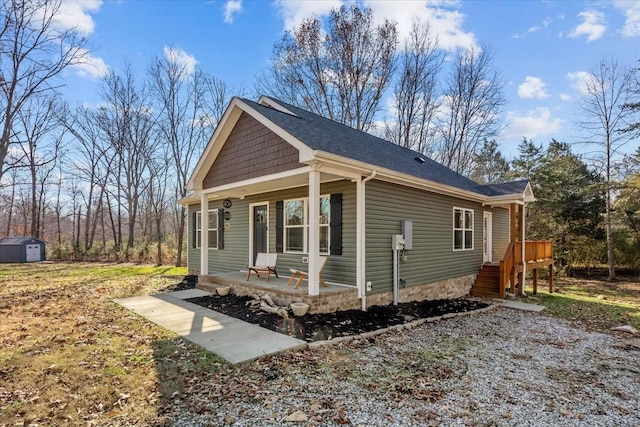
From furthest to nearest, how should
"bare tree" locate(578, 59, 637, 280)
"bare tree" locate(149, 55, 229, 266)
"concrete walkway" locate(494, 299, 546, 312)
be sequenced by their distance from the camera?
"bare tree" locate(149, 55, 229, 266)
"bare tree" locate(578, 59, 637, 280)
"concrete walkway" locate(494, 299, 546, 312)

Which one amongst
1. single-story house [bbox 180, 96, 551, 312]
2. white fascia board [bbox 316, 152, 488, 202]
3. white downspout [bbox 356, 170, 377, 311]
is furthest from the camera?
white downspout [bbox 356, 170, 377, 311]

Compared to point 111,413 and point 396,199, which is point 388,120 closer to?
point 396,199

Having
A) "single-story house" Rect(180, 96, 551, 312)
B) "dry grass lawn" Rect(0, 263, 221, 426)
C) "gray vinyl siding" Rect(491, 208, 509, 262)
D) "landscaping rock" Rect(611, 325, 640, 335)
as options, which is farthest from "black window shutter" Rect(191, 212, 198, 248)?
"landscaping rock" Rect(611, 325, 640, 335)

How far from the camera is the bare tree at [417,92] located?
18.7 m

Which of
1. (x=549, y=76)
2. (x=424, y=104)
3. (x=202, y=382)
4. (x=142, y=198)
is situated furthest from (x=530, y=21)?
(x=142, y=198)

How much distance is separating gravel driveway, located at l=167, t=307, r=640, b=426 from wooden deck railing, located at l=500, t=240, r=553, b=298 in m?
4.37

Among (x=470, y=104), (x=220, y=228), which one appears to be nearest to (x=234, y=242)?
(x=220, y=228)

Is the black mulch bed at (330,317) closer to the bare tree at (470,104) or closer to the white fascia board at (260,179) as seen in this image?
the white fascia board at (260,179)

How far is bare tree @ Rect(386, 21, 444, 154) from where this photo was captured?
1872 centimetres

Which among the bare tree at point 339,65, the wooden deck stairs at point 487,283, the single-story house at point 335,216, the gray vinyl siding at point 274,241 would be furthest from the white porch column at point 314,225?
the bare tree at point 339,65

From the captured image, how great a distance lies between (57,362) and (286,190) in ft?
19.7

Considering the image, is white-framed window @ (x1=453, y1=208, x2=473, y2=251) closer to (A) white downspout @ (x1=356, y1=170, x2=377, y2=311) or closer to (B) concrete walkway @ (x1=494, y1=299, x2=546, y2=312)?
(B) concrete walkway @ (x1=494, y1=299, x2=546, y2=312)

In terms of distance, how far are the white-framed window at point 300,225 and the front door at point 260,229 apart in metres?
1.02

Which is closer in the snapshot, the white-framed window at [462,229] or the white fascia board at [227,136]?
the white fascia board at [227,136]
